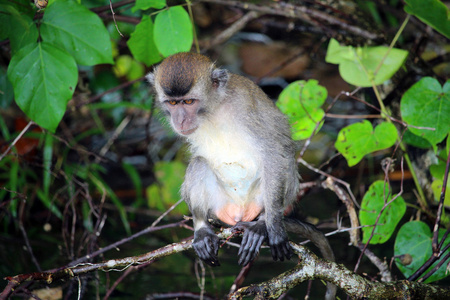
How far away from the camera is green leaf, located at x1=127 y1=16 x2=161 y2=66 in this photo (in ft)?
14.0

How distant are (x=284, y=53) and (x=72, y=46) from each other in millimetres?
5380

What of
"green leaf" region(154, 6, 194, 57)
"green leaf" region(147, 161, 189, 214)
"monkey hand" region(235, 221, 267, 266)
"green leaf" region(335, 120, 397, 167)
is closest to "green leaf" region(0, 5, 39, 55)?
"green leaf" region(154, 6, 194, 57)

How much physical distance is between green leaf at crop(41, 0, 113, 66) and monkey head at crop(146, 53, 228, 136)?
1.54ft

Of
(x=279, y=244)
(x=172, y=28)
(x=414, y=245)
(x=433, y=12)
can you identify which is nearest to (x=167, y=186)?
(x=172, y=28)

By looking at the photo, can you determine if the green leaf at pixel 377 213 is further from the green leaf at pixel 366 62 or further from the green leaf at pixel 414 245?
the green leaf at pixel 366 62

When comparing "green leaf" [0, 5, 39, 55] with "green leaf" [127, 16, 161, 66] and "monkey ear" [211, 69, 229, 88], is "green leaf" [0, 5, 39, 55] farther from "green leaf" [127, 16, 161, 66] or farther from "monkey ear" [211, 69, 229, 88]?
"monkey ear" [211, 69, 229, 88]

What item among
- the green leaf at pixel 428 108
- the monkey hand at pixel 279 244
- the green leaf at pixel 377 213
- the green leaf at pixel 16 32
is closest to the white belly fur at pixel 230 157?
the monkey hand at pixel 279 244

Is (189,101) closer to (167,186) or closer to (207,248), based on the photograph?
(207,248)

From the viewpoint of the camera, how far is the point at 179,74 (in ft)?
12.1

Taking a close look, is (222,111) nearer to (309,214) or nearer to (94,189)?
(309,214)

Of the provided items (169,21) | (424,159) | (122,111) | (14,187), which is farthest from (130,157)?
(424,159)

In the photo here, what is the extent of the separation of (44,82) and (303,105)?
2.19 metres

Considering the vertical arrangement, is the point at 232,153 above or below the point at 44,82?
below

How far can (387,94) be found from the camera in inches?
196
